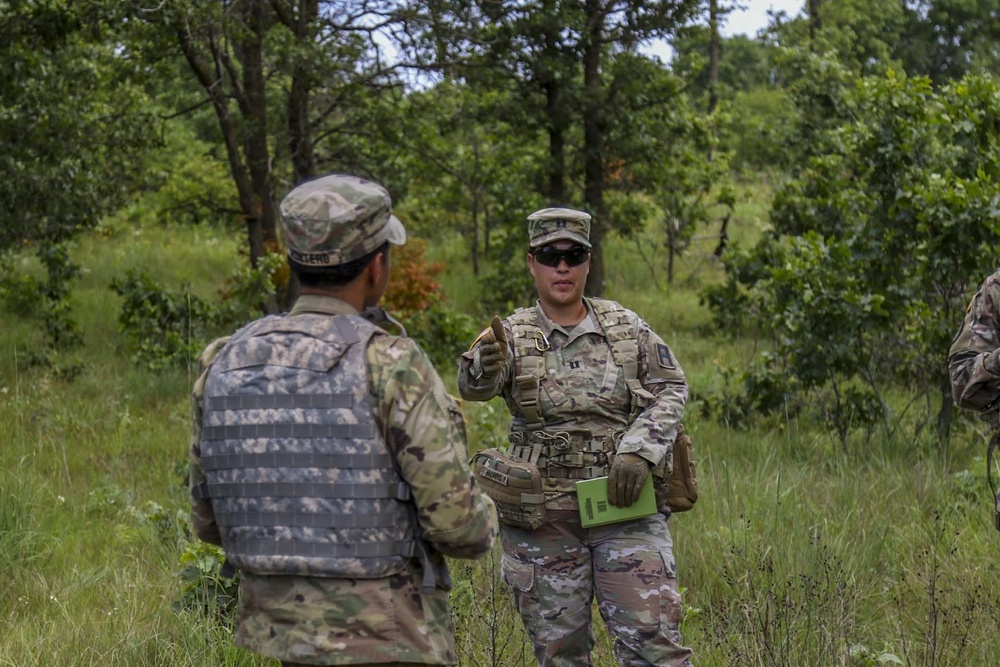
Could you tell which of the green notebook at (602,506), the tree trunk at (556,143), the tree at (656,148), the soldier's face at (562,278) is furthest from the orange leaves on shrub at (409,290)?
the green notebook at (602,506)

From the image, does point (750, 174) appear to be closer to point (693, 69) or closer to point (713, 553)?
point (693, 69)

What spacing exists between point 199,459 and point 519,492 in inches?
51.8

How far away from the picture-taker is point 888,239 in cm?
808

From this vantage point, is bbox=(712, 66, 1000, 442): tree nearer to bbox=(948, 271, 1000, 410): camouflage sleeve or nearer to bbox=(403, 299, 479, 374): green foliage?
bbox=(948, 271, 1000, 410): camouflage sleeve

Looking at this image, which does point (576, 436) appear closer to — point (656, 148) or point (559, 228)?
point (559, 228)

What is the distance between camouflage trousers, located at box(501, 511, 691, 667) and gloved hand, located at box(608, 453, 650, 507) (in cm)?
15

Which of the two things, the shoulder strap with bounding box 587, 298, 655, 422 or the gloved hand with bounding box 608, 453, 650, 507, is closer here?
the gloved hand with bounding box 608, 453, 650, 507

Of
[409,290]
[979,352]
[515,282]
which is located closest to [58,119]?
[409,290]

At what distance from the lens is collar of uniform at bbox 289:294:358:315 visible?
8.91ft

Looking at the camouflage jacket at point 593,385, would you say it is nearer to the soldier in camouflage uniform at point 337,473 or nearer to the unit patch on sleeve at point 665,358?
the unit patch on sleeve at point 665,358

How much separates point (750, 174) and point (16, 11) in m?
16.0

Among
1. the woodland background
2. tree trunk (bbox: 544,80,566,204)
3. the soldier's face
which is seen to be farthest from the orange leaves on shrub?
the soldier's face

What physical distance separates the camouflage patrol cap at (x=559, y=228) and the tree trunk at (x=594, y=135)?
9333 millimetres

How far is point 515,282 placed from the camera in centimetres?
1587
